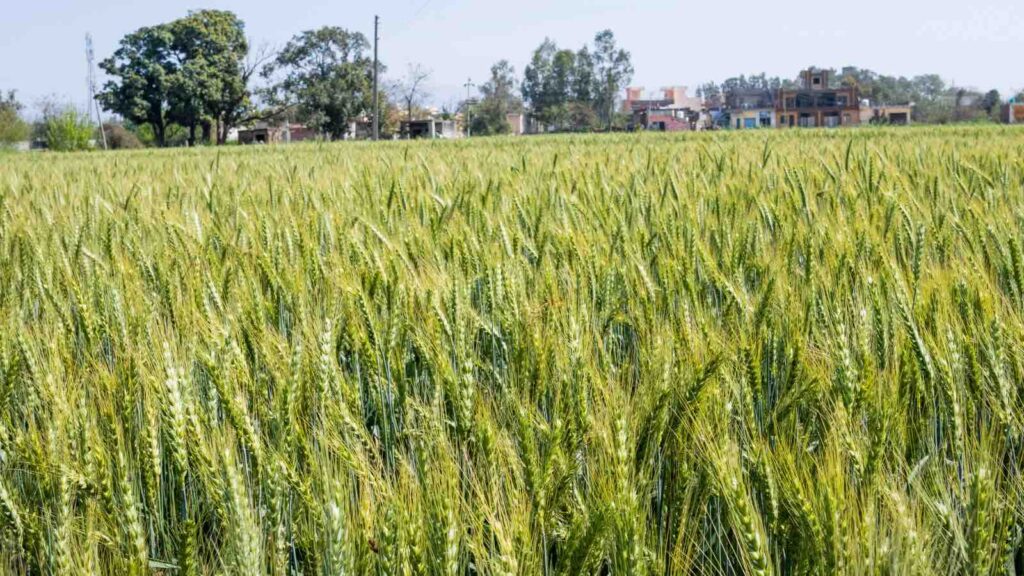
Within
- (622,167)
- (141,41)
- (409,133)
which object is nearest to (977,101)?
(409,133)

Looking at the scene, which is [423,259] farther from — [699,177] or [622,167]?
[622,167]

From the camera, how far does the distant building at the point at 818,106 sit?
317 feet

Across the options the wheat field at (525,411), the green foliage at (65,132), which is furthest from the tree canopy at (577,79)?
the wheat field at (525,411)

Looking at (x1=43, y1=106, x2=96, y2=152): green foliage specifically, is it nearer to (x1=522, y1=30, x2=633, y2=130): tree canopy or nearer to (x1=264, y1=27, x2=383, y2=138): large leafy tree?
(x1=264, y1=27, x2=383, y2=138): large leafy tree

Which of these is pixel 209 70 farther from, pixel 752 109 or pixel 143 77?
pixel 752 109

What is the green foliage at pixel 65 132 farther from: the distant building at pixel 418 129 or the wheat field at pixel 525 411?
the wheat field at pixel 525 411

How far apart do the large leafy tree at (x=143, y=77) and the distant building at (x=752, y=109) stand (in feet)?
220

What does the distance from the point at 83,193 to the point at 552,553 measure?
4113 mm

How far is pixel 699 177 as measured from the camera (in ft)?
14.1

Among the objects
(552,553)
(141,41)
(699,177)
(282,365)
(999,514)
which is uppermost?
(141,41)

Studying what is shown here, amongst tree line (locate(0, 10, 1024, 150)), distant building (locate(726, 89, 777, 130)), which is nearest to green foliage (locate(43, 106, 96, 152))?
tree line (locate(0, 10, 1024, 150))

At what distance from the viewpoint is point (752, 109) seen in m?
108

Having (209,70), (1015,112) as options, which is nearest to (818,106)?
(1015,112)

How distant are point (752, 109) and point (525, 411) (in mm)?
113354
